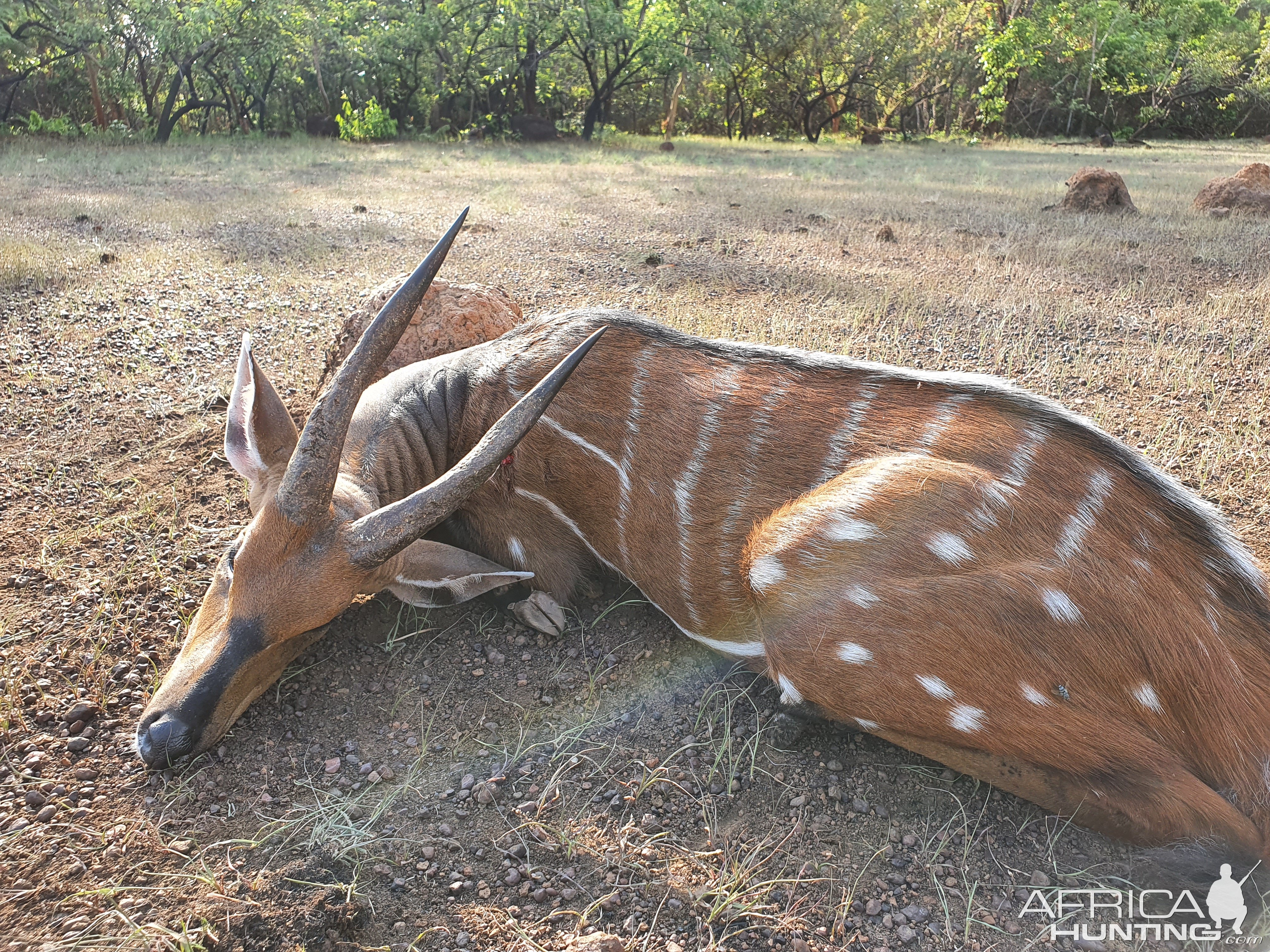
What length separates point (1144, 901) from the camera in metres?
2.39

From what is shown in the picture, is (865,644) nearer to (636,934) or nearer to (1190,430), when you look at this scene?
(636,934)

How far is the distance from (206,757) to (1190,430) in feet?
14.8

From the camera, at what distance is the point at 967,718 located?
2525 millimetres

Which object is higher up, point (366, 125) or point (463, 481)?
point (366, 125)

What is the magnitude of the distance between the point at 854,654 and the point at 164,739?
6.59 ft

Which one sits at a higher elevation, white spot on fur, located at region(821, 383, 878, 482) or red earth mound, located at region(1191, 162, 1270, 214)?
red earth mound, located at region(1191, 162, 1270, 214)

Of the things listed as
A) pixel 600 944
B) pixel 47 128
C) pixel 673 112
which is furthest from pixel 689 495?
pixel 673 112

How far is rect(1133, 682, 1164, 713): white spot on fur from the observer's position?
8.08 ft

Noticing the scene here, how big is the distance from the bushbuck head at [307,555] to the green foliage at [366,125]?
18.1 metres

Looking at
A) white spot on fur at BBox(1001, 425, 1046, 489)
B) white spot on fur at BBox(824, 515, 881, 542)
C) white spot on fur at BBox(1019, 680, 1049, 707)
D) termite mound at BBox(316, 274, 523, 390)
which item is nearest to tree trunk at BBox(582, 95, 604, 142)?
termite mound at BBox(316, 274, 523, 390)

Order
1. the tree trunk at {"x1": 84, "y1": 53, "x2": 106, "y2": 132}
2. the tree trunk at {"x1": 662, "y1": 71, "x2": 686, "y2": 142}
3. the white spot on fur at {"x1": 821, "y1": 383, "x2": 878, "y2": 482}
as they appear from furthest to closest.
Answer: the tree trunk at {"x1": 662, "y1": 71, "x2": 686, "y2": 142}
the tree trunk at {"x1": 84, "y1": 53, "x2": 106, "y2": 132}
the white spot on fur at {"x1": 821, "y1": 383, "x2": 878, "y2": 482}

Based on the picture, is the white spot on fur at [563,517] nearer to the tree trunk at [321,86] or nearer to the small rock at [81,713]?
the small rock at [81,713]

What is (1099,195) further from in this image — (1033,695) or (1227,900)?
(1227,900)

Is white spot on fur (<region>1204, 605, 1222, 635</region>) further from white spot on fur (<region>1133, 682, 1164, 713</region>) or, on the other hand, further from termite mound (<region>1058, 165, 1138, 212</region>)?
termite mound (<region>1058, 165, 1138, 212</region>)
